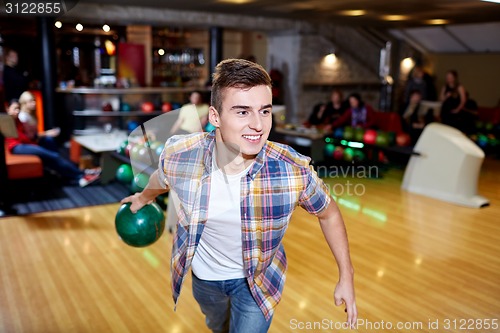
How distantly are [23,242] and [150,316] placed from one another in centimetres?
183

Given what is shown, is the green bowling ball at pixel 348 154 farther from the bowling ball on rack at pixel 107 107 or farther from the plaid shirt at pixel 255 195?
the plaid shirt at pixel 255 195

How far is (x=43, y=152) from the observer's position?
5785 millimetres

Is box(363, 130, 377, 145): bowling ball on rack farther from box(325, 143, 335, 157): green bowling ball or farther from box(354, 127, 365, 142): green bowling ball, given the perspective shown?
box(325, 143, 335, 157): green bowling ball

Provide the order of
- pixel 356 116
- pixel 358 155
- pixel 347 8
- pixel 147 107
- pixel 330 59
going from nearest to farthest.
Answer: pixel 358 155 → pixel 356 116 → pixel 347 8 → pixel 147 107 → pixel 330 59

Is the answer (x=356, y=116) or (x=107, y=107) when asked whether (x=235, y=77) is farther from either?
(x=107, y=107)

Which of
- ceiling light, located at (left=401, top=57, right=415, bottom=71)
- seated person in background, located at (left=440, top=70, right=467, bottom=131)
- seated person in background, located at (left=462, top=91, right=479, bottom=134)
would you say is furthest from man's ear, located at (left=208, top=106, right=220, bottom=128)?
ceiling light, located at (left=401, top=57, right=415, bottom=71)

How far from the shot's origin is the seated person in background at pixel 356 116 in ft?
24.9

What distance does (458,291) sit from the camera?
131 inches

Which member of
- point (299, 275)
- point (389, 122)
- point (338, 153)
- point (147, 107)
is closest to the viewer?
point (299, 275)

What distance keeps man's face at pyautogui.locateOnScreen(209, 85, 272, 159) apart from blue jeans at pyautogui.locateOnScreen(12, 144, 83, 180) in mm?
4870

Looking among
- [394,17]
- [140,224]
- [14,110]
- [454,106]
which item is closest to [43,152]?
[14,110]

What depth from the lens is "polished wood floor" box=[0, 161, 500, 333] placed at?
115 inches

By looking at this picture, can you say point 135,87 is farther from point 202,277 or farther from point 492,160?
point 202,277

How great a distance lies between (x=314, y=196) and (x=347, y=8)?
701cm
